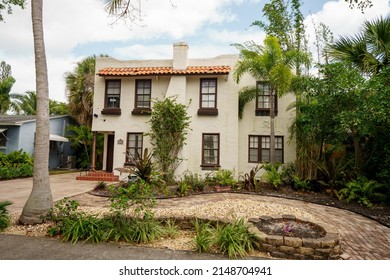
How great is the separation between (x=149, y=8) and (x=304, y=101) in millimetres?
7956

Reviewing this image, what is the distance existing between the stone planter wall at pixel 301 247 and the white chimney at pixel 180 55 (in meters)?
10.1

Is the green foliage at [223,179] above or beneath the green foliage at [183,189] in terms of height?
above

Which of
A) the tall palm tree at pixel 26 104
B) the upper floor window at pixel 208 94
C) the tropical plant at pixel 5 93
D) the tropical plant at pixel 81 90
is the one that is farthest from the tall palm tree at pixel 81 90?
the upper floor window at pixel 208 94

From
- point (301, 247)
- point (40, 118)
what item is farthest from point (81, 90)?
point (301, 247)

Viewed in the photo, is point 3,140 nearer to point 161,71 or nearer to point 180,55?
point 161,71

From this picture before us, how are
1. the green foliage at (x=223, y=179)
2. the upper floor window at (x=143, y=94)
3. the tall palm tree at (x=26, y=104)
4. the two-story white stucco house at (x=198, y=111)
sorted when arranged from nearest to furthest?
1. the green foliage at (x=223, y=179)
2. the two-story white stucco house at (x=198, y=111)
3. the upper floor window at (x=143, y=94)
4. the tall palm tree at (x=26, y=104)

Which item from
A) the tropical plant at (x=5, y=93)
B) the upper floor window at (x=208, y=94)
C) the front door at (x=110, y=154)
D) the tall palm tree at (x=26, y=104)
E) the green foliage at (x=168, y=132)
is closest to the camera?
the green foliage at (x=168, y=132)

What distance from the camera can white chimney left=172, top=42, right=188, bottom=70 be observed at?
40.5 feet

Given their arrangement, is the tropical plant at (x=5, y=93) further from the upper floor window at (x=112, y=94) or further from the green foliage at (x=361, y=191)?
the green foliage at (x=361, y=191)

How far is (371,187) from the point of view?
808 cm

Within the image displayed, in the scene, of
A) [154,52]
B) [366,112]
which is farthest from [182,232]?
[154,52]

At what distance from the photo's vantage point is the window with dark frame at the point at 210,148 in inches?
478

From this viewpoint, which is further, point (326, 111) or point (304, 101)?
point (304, 101)
